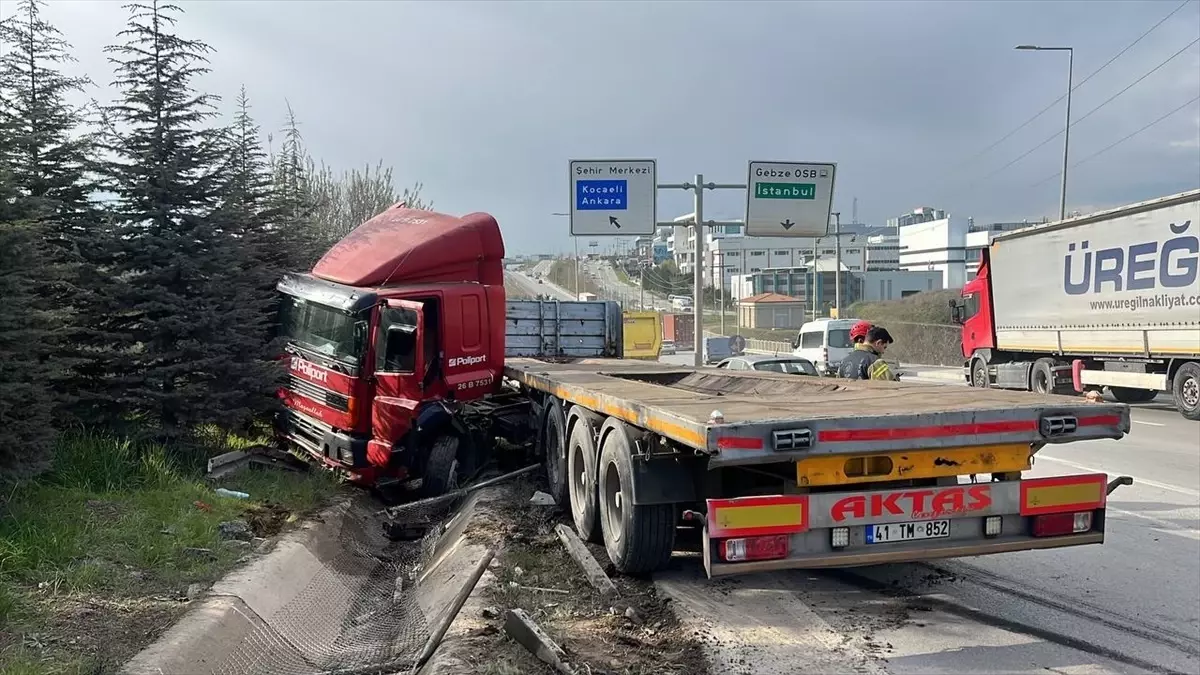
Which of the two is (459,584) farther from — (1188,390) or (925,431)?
(1188,390)

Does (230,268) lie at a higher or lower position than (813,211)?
lower

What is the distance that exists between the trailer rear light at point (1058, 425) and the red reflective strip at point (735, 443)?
176 centimetres

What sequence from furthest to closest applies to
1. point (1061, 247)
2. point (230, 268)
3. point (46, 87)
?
1. point (1061, 247)
2. point (230, 268)
3. point (46, 87)

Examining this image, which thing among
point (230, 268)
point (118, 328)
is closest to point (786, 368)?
point (230, 268)

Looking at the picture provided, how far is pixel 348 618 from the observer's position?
631 centimetres

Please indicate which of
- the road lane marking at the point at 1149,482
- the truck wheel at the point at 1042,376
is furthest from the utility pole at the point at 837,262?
the road lane marking at the point at 1149,482

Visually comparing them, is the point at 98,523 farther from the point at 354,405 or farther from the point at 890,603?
the point at 890,603

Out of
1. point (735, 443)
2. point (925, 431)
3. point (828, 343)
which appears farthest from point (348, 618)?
point (828, 343)

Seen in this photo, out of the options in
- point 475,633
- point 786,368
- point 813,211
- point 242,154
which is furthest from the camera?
point 813,211

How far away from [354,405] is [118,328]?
100 inches

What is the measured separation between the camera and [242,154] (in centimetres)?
1160

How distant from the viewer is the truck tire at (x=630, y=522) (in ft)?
18.5

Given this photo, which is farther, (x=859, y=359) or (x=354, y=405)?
(x=354, y=405)

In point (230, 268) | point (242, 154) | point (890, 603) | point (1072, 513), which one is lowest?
point (890, 603)
